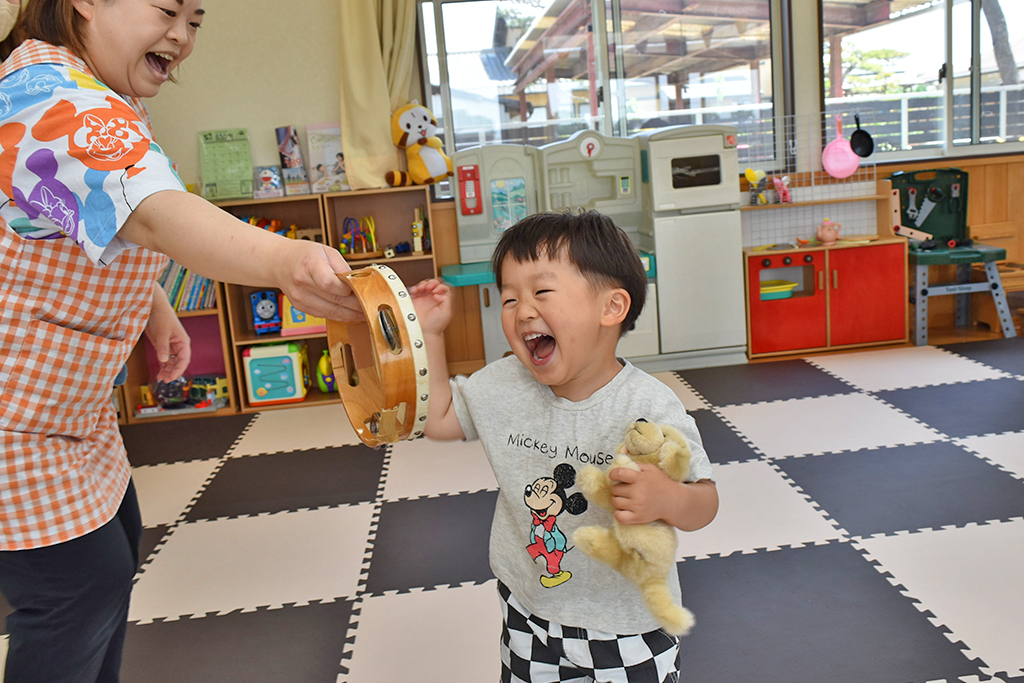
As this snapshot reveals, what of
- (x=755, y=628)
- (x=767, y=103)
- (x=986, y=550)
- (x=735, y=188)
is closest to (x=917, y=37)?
(x=767, y=103)

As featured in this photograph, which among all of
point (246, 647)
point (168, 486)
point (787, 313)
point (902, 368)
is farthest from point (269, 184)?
point (902, 368)

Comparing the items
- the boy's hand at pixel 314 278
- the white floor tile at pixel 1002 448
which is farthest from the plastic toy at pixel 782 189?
the boy's hand at pixel 314 278

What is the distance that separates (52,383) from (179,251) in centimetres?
43

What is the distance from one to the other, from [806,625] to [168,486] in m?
2.69

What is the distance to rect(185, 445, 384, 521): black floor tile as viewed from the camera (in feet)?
10.7

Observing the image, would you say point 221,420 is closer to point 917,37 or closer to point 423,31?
point 423,31

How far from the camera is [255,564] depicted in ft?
9.00

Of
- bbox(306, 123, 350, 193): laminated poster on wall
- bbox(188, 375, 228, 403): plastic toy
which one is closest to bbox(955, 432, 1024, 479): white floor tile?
bbox(306, 123, 350, 193): laminated poster on wall

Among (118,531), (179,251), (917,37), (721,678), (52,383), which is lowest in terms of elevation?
(721,678)

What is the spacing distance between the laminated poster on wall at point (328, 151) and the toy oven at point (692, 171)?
6.12ft

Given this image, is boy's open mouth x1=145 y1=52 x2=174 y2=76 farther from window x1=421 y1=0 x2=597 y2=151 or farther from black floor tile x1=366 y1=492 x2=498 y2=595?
window x1=421 y1=0 x2=597 y2=151

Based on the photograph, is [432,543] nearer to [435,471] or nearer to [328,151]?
[435,471]

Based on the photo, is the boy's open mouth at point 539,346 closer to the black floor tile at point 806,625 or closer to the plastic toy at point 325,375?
the black floor tile at point 806,625

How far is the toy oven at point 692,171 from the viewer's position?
4.71m
